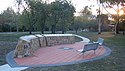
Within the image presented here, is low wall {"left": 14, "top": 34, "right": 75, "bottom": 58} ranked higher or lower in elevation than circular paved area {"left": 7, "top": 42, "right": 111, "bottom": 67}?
higher

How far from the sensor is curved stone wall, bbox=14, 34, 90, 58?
1167 cm

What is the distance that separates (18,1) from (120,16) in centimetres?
1812

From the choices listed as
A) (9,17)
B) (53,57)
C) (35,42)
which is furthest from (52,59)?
(9,17)

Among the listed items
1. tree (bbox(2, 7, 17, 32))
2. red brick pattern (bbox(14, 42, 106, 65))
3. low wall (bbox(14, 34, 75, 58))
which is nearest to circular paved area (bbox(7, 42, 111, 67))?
red brick pattern (bbox(14, 42, 106, 65))

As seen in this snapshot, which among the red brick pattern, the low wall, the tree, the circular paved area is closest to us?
the circular paved area

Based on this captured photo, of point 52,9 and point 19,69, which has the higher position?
point 52,9

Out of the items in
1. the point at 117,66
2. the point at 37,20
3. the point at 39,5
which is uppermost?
the point at 39,5

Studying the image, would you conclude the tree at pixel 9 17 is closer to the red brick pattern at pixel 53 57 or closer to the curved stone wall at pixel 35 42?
the curved stone wall at pixel 35 42

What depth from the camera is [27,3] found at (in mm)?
32156

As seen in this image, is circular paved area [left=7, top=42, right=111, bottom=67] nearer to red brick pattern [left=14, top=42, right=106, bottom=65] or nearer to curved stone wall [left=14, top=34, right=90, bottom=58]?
red brick pattern [left=14, top=42, right=106, bottom=65]

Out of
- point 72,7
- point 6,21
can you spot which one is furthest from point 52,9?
point 6,21

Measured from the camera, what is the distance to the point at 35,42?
14.7m

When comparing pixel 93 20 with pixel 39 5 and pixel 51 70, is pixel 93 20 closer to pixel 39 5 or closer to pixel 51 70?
pixel 39 5

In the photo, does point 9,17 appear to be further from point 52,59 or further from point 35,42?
point 52,59
